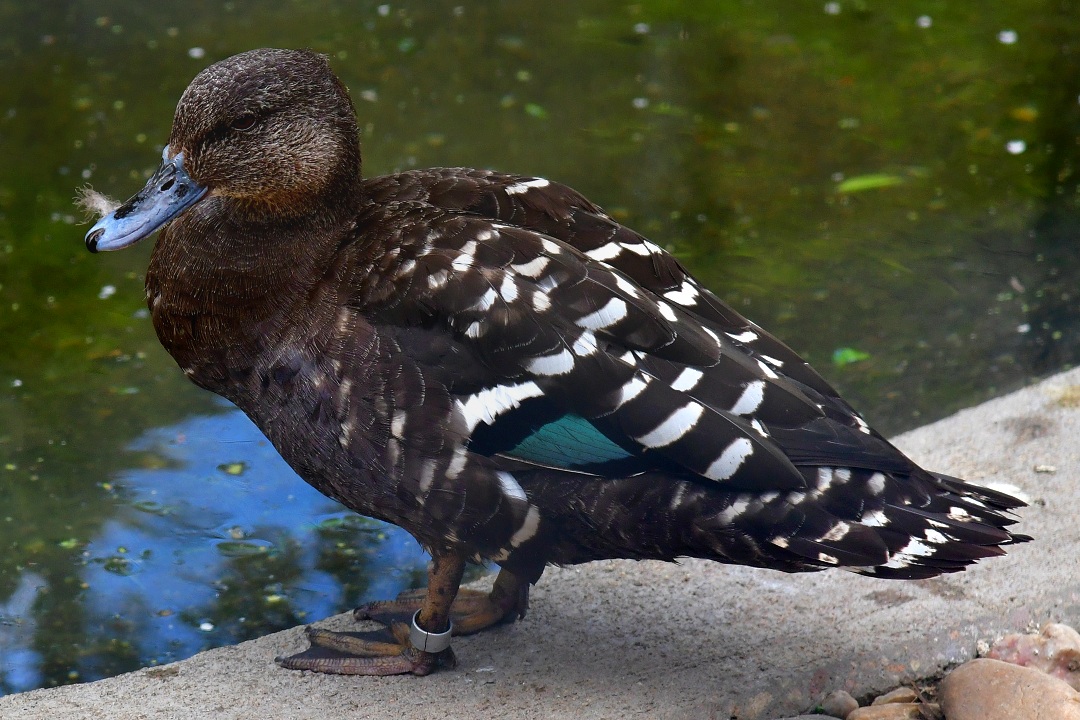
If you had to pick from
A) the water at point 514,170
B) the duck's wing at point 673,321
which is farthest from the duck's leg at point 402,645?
the duck's wing at point 673,321

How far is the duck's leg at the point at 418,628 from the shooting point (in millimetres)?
3373

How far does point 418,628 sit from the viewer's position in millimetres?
3391

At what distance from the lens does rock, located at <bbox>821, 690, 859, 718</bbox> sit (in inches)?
122

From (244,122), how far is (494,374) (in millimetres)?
992

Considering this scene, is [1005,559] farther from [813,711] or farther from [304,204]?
[304,204]

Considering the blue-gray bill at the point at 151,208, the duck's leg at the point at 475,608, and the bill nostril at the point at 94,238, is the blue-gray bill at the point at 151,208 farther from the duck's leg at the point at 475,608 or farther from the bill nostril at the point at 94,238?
the duck's leg at the point at 475,608

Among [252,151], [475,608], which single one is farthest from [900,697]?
[252,151]

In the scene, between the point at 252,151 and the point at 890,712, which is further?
the point at 252,151

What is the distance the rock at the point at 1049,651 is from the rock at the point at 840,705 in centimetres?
39

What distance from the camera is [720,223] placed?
580 centimetres

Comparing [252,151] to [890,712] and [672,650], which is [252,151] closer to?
[672,650]

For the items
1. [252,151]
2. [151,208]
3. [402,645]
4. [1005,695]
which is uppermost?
[252,151]

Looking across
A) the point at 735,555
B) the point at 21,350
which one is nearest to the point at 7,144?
the point at 21,350

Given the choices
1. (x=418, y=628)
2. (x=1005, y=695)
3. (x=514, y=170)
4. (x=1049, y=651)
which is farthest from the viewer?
(x=514, y=170)
